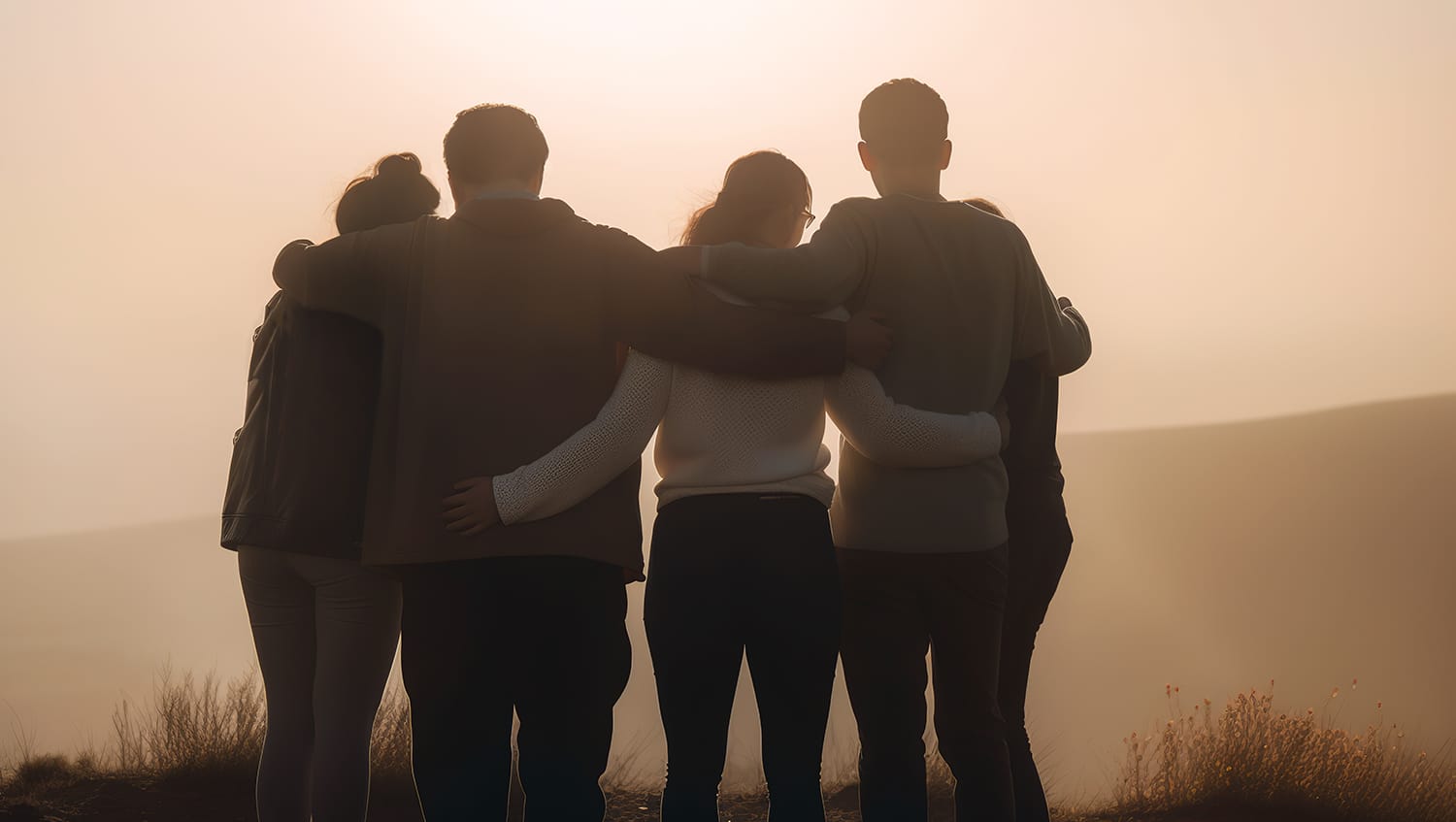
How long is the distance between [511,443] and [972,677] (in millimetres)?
1108

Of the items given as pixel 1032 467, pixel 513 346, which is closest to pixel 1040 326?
pixel 1032 467

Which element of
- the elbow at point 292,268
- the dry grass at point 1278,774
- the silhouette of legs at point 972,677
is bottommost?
the dry grass at point 1278,774

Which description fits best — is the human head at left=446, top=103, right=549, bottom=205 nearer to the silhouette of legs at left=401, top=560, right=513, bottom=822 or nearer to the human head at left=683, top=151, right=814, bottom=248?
the human head at left=683, top=151, right=814, bottom=248

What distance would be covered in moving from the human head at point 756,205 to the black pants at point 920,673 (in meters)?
0.72

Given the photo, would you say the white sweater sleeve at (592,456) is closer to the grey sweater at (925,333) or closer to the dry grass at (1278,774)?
the grey sweater at (925,333)

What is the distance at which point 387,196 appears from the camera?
2.62m

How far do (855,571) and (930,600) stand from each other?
0.18 m

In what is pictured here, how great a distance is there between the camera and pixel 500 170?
2.32 meters

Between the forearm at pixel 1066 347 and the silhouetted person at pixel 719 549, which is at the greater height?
the forearm at pixel 1066 347

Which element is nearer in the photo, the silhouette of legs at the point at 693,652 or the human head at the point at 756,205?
the silhouette of legs at the point at 693,652

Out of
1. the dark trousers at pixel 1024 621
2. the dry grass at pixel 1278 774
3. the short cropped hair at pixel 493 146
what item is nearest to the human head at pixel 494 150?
the short cropped hair at pixel 493 146

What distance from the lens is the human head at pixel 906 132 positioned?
2.62 m

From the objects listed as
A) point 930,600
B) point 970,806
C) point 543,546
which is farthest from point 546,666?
point 970,806

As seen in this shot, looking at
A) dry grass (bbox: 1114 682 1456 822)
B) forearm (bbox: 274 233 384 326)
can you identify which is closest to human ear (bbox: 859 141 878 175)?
forearm (bbox: 274 233 384 326)
